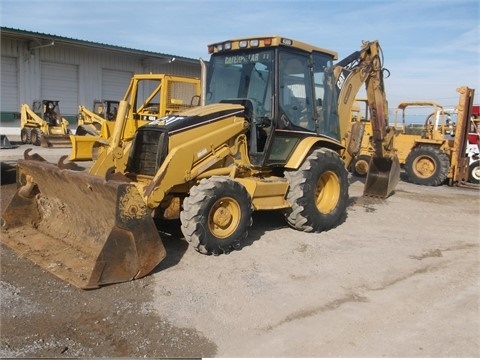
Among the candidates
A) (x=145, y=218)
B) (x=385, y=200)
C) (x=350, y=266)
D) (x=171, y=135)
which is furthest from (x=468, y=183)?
(x=145, y=218)

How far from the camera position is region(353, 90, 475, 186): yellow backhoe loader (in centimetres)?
1246

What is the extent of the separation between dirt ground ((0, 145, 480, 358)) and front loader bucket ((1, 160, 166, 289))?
15 cm

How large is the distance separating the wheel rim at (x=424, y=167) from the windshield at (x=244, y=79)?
26.6 feet

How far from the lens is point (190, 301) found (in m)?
4.45

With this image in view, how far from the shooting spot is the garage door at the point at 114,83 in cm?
2477

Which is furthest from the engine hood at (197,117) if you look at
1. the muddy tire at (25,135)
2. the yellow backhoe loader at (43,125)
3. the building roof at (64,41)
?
the building roof at (64,41)

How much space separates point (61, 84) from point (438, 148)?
57.8 ft

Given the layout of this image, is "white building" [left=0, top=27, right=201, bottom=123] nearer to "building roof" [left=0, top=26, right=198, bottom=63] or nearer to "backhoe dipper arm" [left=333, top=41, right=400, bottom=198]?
"building roof" [left=0, top=26, right=198, bottom=63]

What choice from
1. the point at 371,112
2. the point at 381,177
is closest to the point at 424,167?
the point at 381,177

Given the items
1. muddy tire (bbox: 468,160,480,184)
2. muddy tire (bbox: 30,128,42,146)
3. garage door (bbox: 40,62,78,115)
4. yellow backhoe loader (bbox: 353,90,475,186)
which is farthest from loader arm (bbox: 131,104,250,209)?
garage door (bbox: 40,62,78,115)

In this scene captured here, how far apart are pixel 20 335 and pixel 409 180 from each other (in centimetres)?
1184

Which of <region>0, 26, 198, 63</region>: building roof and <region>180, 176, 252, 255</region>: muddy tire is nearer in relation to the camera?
<region>180, 176, 252, 255</region>: muddy tire

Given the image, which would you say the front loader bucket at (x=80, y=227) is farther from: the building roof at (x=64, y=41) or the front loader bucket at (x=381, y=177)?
the building roof at (x=64, y=41)

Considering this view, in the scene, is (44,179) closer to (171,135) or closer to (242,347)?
(171,135)
